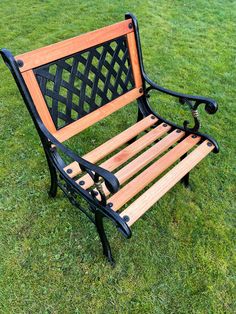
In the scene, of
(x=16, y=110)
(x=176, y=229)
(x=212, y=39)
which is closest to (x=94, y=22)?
(x=212, y=39)

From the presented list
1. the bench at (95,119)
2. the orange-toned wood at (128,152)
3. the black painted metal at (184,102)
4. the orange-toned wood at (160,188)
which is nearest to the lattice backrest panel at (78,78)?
the bench at (95,119)

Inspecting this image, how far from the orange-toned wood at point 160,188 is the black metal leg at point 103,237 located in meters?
0.18

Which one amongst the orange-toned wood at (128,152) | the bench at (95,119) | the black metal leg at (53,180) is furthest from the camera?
the black metal leg at (53,180)

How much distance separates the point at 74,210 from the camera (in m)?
2.50

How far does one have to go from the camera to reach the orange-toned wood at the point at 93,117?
2.14m

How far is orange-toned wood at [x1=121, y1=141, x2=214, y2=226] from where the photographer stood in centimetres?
184

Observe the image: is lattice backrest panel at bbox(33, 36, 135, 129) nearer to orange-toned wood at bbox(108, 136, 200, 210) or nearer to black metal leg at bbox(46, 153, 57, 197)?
black metal leg at bbox(46, 153, 57, 197)

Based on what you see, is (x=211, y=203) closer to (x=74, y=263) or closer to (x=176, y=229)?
(x=176, y=229)

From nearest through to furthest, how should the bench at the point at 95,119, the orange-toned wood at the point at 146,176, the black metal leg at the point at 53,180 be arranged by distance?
the bench at the point at 95,119 → the orange-toned wood at the point at 146,176 → the black metal leg at the point at 53,180

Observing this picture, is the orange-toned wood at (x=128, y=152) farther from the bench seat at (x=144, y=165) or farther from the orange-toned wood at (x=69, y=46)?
the orange-toned wood at (x=69, y=46)

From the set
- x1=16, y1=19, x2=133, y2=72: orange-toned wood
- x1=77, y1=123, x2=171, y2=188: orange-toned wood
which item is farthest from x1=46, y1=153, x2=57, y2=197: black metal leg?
x1=16, y1=19, x2=133, y2=72: orange-toned wood

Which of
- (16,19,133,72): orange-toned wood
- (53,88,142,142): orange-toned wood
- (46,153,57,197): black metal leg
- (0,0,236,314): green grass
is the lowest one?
(0,0,236,314): green grass

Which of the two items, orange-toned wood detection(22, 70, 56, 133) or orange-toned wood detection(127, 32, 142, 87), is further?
orange-toned wood detection(127, 32, 142, 87)

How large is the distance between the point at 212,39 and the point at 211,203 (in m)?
3.41
